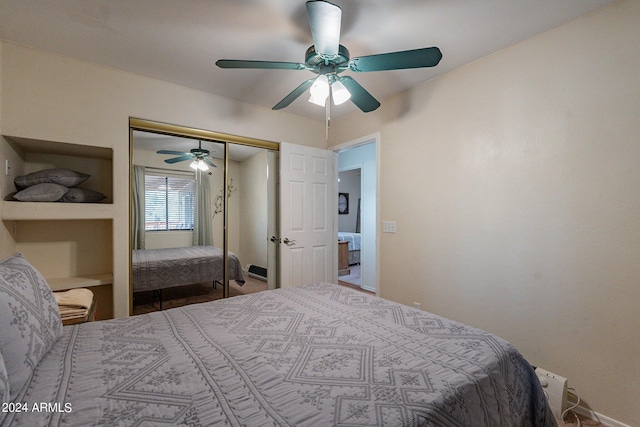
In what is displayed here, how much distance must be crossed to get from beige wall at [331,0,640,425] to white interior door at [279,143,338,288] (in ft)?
3.90

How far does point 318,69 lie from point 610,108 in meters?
1.80

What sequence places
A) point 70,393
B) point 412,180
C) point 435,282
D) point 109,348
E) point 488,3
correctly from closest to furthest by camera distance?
point 70,393 → point 109,348 → point 488,3 → point 435,282 → point 412,180

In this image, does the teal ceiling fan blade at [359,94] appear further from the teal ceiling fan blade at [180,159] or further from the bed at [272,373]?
the teal ceiling fan blade at [180,159]

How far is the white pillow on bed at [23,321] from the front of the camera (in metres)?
0.85

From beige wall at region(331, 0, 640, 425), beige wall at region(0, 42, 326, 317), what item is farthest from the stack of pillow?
beige wall at region(331, 0, 640, 425)

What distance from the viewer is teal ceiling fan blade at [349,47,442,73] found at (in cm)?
149

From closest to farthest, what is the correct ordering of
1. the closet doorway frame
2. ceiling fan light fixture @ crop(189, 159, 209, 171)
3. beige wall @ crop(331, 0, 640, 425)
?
beige wall @ crop(331, 0, 640, 425), the closet doorway frame, ceiling fan light fixture @ crop(189, 159, 209, 171)

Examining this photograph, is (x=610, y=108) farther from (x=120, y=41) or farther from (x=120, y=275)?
(x=120, y=275)

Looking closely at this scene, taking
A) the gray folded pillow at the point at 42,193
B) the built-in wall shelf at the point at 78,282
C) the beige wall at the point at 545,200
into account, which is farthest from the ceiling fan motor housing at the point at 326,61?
the built-in wall shelf at the point at 78,282

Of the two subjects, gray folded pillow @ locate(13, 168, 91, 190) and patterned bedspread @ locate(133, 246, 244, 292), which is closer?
gray folded pillow @ locate(13, 168, 91, 190)

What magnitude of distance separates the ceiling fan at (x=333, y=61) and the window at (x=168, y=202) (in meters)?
1.50

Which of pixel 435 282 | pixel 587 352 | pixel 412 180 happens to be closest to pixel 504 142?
pixel 412 180

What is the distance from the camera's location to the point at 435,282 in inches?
101

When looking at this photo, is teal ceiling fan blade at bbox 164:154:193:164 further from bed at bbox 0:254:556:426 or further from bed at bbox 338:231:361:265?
bed at bbox 338:231:361:265
